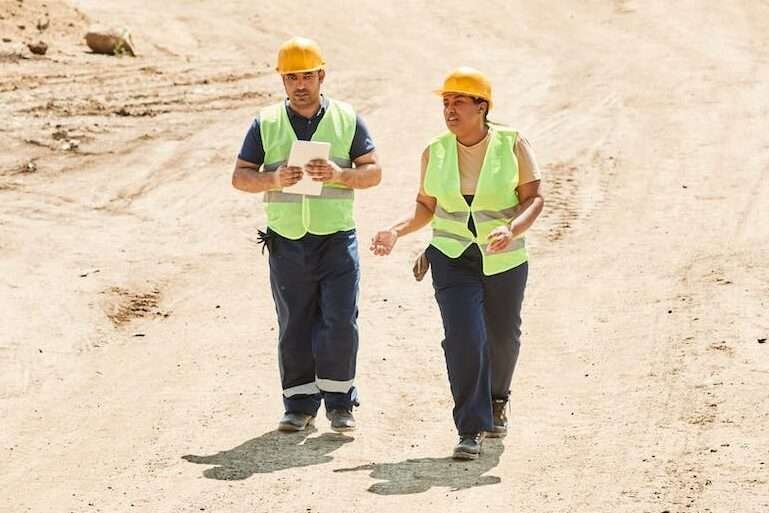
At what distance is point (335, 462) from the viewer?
8.67 meters

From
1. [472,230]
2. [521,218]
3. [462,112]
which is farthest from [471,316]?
[462,112]

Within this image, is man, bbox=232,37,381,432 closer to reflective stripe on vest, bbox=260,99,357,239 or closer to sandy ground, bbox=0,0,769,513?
reflective stripe on vest, bbox=260,99,357,239

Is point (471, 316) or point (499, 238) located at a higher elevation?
point (499, 238)

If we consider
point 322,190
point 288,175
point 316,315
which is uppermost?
point 288,175

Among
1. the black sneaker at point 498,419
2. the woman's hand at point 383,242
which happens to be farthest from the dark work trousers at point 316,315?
the black sneaker at point 498,419

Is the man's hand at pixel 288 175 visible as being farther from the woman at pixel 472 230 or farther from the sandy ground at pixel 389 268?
the sandy ground at pixel 389 268

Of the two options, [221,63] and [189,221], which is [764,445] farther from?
[221,63]

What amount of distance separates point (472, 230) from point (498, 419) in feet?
3.75

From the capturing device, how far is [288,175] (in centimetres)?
862

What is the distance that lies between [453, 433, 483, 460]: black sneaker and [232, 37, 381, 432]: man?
0.80 meters

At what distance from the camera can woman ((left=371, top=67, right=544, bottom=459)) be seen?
8.42m

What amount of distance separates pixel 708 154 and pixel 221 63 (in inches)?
264

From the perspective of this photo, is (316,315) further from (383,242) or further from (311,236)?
(383,242)

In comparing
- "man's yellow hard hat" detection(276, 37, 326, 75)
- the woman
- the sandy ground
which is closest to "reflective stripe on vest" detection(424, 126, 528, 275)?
the woman
